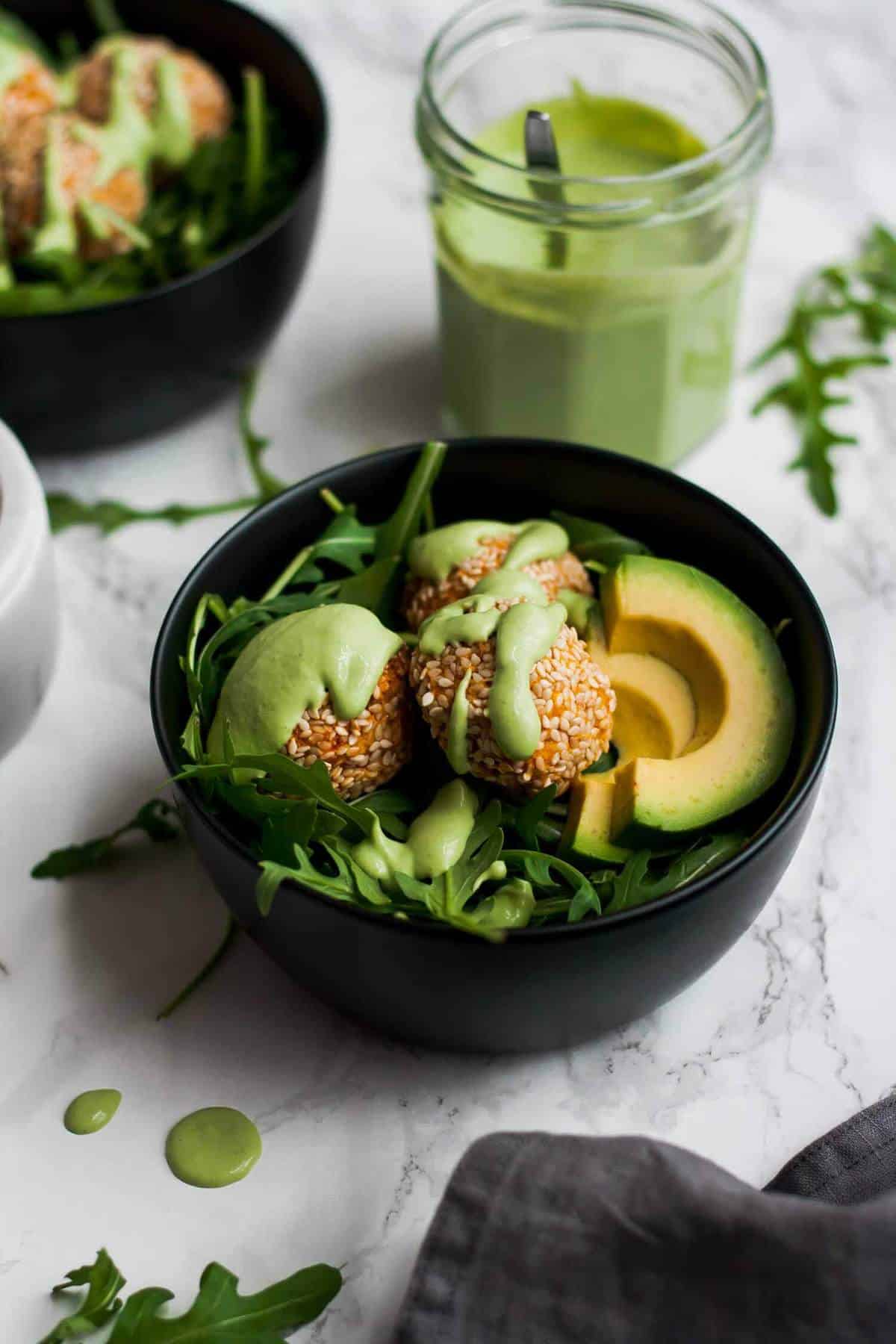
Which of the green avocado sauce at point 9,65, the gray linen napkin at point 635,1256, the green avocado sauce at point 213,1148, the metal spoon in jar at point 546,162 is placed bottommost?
the green avocado sauce at point 213,1148

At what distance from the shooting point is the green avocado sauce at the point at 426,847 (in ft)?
3.05

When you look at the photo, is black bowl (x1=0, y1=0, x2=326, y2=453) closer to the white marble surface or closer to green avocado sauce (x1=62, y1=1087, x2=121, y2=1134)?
the white marble surface

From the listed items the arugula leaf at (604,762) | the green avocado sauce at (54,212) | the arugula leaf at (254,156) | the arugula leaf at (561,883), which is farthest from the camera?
the arugula leaf at (254,156)

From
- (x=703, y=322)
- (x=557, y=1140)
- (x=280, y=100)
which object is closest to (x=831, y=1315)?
(x=557, y=1140)

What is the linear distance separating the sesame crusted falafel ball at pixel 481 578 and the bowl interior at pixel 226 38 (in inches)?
23.7

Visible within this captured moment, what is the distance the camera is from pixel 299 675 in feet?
3.17

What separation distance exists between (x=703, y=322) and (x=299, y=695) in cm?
61

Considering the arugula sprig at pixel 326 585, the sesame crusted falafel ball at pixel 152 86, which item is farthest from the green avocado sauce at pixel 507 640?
the sesame crusted falafel ball at pixel 152 86

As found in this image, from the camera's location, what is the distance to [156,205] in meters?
1.50

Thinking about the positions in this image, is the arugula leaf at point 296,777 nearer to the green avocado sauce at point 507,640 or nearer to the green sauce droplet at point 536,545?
the green avocado sauce at point 507,640

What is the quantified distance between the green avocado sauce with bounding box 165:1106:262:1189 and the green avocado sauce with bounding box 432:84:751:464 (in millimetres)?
708

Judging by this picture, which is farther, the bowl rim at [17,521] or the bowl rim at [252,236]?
the bowl rim at [252,236]

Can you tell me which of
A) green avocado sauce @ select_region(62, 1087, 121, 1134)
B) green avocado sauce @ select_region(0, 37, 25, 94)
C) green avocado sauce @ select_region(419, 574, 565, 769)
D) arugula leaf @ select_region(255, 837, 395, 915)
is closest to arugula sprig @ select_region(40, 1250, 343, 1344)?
green avocado sauce @ select_region(62, 1087, 121, 1134)

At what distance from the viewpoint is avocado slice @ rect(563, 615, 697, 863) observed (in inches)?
38.9
